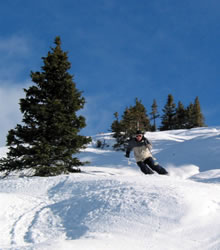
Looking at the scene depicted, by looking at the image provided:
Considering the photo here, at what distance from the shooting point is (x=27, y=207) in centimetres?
559

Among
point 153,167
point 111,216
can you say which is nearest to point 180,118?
point 153,167

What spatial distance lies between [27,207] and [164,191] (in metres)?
3.36

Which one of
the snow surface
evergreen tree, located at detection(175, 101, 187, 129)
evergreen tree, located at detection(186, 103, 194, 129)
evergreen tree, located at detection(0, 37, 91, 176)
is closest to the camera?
the snow surface

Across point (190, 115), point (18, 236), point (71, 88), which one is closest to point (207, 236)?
point (18, 236)

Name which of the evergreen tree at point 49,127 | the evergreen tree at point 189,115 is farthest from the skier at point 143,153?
the evergreen tree at point 189,115

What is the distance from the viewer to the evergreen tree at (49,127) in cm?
1137

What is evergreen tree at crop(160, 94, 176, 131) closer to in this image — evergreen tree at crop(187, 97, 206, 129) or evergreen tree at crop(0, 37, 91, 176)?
evergreen tree at crop(187, 97, 206, 129)

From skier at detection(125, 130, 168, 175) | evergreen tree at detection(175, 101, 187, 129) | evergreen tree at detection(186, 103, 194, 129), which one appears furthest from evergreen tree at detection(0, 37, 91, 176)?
evergreen tree at detection(175, 101, 187, 129)

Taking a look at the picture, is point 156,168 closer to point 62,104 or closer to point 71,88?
point 62,104

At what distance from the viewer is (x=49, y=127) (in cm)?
1198

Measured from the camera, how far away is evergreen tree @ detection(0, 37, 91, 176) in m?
11.4

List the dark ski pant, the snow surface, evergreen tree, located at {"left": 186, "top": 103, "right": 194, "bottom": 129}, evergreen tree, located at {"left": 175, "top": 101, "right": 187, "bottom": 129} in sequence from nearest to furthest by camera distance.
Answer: the snow surface
the dark ski pant
evergreen tree, located at {"left": 186, "top": 103, "right": 194, "bottom": 129}
evergreen tree, located at {"left": 175, "top": 101, "right": 187, "bottom": 129}

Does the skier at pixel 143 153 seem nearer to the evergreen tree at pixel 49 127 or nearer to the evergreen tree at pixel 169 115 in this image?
the evergreen tree at pixel 49 127

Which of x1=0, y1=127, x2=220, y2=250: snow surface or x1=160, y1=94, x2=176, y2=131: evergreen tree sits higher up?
x1=160, y1=94, x2=176, y2=131: evergreen tree
